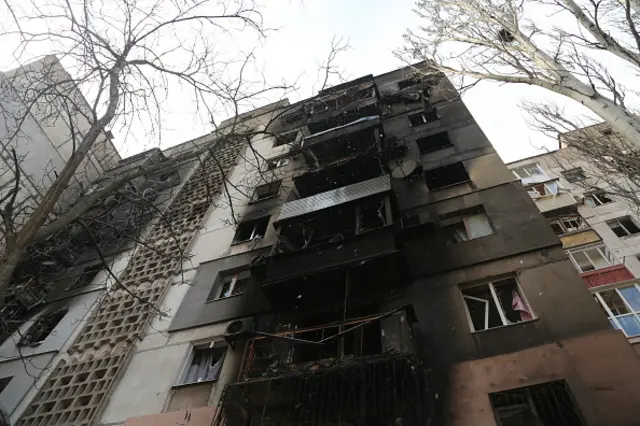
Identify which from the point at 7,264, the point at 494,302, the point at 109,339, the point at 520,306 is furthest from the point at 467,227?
the point at 109,339

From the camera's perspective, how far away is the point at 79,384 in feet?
32.4

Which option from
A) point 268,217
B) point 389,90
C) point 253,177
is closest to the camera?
point 268,217

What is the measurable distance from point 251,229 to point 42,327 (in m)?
7.53

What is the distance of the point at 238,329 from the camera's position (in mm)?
9711

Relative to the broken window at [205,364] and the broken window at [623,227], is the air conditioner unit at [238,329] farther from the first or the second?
the broken window at [623,227]

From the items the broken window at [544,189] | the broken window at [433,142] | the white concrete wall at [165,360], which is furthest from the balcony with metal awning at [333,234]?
the broken window at [544,189]

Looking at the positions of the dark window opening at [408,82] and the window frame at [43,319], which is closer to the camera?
the window frame at [43,319]

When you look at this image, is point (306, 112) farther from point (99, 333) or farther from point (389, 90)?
point (99, 333)

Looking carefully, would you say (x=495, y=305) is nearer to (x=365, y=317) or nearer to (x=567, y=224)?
(x=365, y=317)

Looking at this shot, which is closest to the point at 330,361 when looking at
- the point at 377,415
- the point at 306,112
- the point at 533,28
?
the point at 377,415

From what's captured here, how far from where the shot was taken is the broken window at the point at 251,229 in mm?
13625

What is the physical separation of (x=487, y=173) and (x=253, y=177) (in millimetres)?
10048

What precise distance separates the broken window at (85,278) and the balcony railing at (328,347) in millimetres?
8822

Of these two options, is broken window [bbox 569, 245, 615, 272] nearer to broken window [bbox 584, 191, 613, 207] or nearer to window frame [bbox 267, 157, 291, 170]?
broken window [bbox 584, 191, 613, 207]
